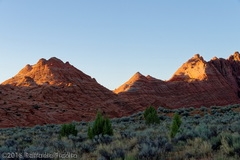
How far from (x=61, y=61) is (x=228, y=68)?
65.6 metres

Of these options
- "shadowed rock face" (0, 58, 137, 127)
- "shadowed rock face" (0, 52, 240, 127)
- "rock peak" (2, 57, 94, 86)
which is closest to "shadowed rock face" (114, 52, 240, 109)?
"shadowed rock face" (0, 52, 240, 127)

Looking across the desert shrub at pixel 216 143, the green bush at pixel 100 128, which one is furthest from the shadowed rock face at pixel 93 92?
the desert shrub at pixel 216 143

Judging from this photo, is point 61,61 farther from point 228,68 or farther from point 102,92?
point 228,68

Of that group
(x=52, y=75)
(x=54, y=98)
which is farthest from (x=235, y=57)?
(x=54, y=98)

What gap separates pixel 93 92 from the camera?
5384 cm

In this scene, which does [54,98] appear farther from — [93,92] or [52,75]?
[52,75]

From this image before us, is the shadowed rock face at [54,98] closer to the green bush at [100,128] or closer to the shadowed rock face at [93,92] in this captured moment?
the shadowed rock face at [93,92]

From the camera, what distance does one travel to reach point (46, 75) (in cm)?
5694

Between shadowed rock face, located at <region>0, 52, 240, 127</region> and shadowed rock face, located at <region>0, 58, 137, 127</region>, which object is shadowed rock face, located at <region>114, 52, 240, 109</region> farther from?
shadowed rock face, located at <region>0, 58, 137, 127</region>

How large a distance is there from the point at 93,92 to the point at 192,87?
3691 centimetres

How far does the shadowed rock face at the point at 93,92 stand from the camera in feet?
124

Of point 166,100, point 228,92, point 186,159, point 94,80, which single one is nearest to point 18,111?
point 94,80

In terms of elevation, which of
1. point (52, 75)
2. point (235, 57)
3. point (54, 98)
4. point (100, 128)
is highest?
point (235, 57)

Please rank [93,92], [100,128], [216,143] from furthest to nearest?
[93,92] → [100,128] → [216,143]
